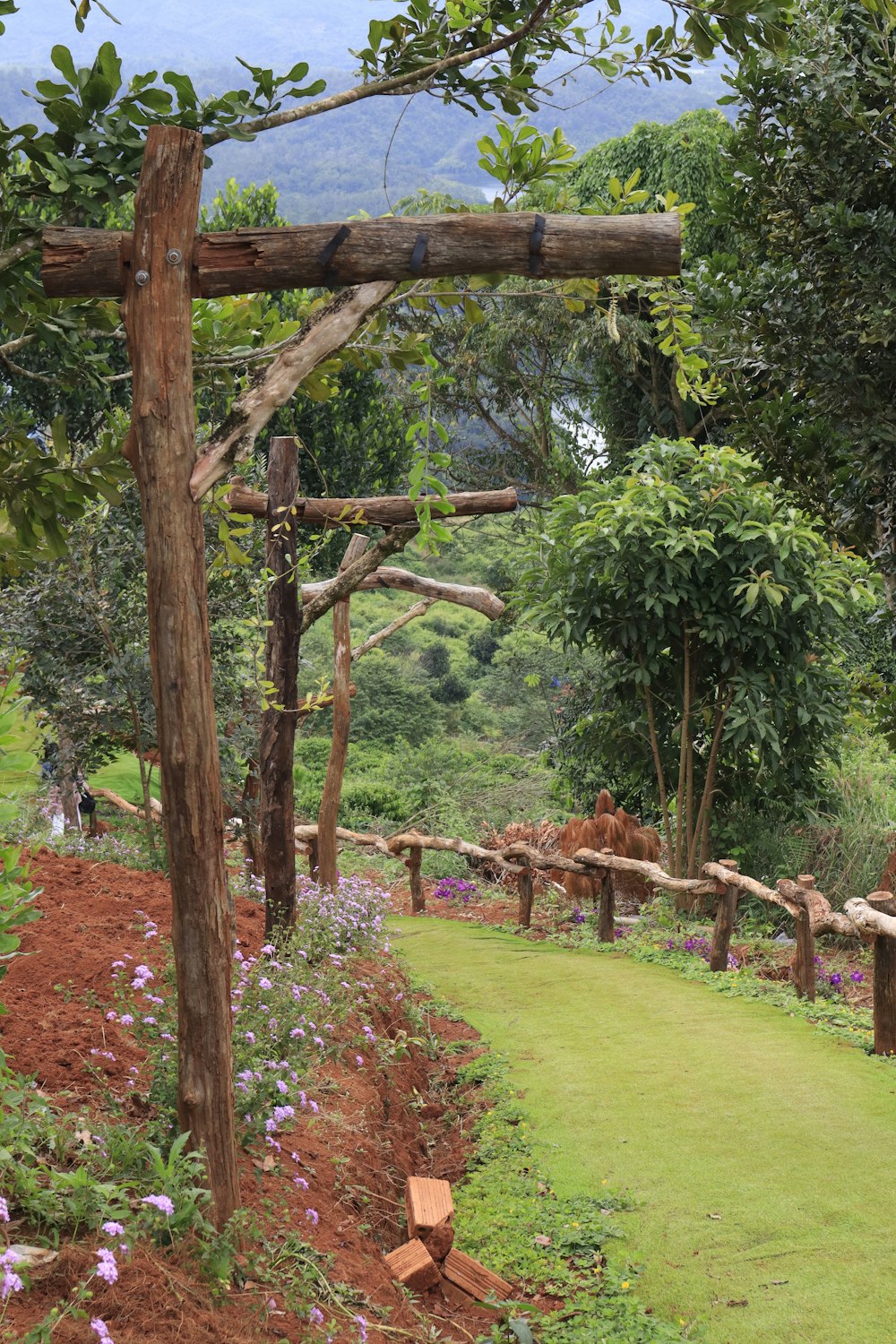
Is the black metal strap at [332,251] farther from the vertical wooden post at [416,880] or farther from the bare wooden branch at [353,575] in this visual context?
the vertical wooden post at [416,880]

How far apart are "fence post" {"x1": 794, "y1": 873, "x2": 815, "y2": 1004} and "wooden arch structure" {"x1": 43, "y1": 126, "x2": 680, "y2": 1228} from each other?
427 centimetres

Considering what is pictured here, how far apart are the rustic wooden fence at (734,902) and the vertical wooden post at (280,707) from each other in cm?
276

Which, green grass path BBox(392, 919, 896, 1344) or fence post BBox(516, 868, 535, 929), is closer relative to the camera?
green grass path BBox(392, 919, 896, 1344)

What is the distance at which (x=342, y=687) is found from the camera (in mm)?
7488

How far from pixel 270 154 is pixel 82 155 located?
367ft

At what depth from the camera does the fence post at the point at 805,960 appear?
632cm

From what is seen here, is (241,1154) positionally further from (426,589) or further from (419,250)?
(426,589)

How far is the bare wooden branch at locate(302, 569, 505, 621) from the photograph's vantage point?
21.5 feet

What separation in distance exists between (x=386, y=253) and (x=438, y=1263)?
9.98ft

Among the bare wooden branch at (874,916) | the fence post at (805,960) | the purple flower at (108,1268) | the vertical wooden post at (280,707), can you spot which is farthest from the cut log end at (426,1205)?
the fence post at (805,960)

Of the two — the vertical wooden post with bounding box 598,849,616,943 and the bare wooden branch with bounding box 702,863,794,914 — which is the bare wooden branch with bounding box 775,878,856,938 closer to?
the bare wooden branch with bounding box 702,863,794,914

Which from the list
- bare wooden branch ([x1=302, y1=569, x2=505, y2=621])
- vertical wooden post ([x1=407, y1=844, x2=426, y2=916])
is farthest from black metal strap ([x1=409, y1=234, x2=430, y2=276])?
vertical wooden post ([x1=407, y1=844, x2=426, y2=916])

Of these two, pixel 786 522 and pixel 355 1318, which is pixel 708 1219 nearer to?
pixel 355 1318

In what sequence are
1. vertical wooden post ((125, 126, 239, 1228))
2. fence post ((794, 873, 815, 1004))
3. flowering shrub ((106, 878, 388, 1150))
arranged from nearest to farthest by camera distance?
1. vertical wooden post ((125, 126, 239, 1228))
2. flowering shrub ((106, 878, 388, 1150))
3. fence post ((794, 873, 815, 1004))
